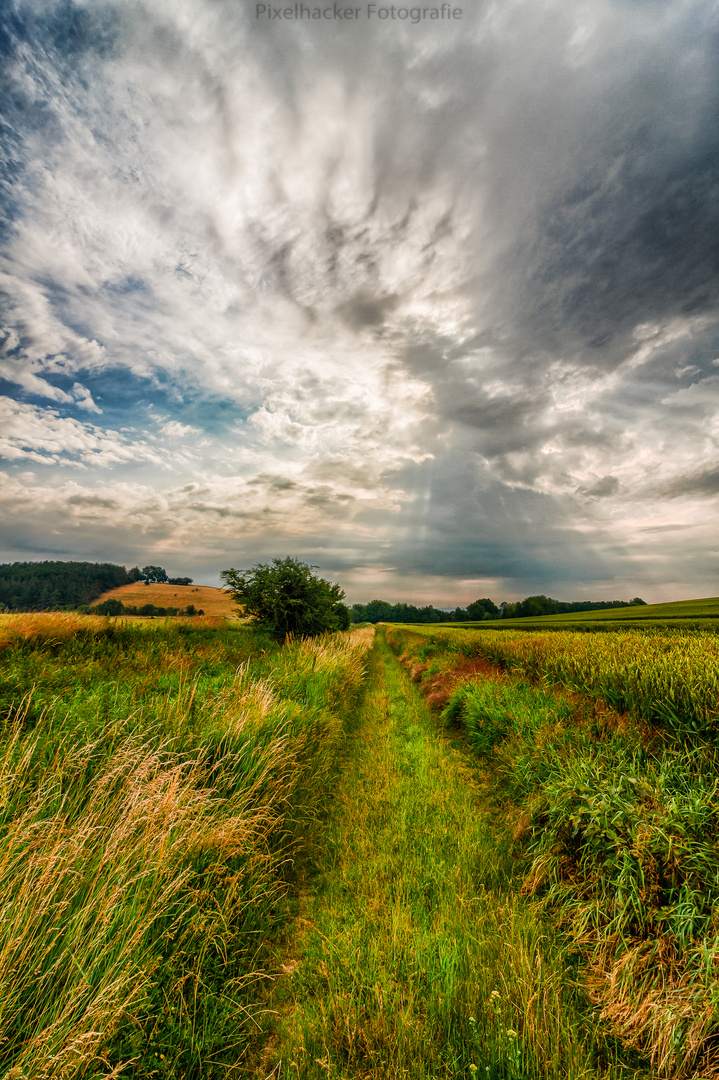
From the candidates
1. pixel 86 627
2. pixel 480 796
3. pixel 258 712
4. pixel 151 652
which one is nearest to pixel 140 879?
pixel 258 712

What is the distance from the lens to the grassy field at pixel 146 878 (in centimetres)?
182

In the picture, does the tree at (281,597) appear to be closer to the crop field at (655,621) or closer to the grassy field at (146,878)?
the grassy field at (146,878)

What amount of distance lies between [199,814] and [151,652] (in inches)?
348

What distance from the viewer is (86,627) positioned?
35.0 ft

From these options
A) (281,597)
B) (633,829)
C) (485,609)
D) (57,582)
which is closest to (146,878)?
(633,829)

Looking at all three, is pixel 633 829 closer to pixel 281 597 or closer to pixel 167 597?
pixel 281 597

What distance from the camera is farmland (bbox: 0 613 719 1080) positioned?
6.31 ft

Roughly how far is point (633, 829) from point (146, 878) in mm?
3657

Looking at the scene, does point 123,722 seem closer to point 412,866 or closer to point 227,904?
point 227,904

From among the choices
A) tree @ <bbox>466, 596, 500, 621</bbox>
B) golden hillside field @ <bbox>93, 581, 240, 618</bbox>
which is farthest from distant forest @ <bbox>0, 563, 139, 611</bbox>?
tree @ <bbox>466, 596, 500, 621</bbox>

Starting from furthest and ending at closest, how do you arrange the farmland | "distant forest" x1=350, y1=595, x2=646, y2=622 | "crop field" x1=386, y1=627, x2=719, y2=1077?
"distant forest" x1=350, y1=595, x2=646, y2=622, "crop field" x1=386, y1=627, x2=719, y2=1077, the farmland

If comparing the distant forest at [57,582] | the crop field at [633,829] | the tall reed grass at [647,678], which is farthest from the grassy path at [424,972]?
the distant forest at [57,582]

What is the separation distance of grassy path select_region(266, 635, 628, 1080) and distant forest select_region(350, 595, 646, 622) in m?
47.2

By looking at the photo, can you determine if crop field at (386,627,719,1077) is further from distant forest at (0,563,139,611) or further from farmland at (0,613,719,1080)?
distant forest at (0,563,139,611)
